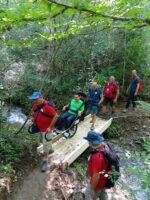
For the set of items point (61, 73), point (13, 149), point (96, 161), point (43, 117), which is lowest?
point (13, 149)

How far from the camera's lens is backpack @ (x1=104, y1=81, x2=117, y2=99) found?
11.4 metres

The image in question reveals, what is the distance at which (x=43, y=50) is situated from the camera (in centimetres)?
1211

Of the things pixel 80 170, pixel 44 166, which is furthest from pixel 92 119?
pixel 44 166

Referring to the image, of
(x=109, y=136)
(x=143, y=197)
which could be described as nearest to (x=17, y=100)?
(x=109, y=136)

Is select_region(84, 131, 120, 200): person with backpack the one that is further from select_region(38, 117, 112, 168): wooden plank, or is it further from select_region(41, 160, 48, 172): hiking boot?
select_region(38, 117, 112, 168): wooden plank

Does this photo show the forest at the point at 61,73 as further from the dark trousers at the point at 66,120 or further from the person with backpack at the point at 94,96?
the person with backpack at the point at 94,96

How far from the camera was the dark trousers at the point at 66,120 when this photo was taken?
8799 millimetres

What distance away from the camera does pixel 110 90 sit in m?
11.5

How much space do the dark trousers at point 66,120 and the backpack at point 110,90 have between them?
3119mm

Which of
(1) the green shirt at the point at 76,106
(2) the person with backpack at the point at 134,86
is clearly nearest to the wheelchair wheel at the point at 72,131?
(1) the green shirt at the point at 76,106

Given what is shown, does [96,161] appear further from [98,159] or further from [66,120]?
[66,120]

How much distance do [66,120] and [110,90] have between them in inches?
133

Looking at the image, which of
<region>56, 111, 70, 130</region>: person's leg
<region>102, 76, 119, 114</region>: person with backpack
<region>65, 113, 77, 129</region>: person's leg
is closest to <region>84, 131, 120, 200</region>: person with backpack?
<region>65, 113, 77, 129</region>: person's leg

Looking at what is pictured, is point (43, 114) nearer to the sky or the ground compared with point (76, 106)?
nearer to the sky
